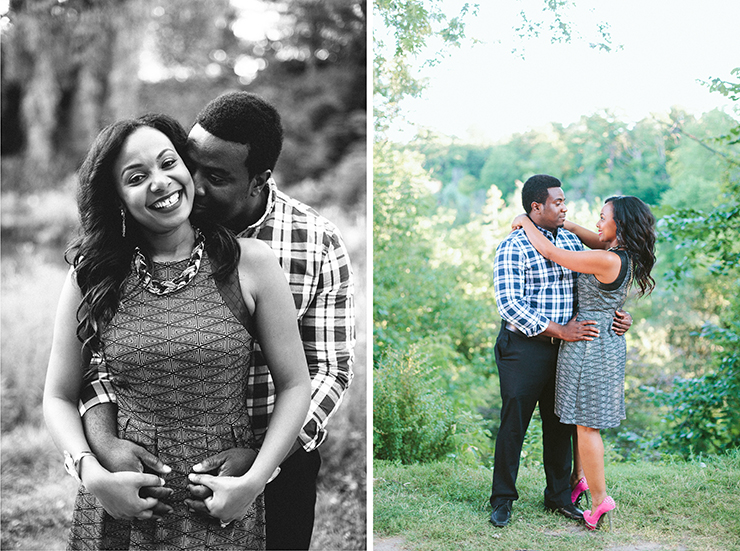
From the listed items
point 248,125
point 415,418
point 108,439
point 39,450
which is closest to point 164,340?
point 108,439

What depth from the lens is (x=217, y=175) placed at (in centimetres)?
256

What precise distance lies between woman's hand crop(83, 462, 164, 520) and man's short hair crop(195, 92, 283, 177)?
113 cm

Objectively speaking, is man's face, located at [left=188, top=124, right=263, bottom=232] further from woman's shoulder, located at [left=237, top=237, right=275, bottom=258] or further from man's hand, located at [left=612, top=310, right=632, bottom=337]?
man's hand, located at [left=612, top=310, right=632, bottom=337]

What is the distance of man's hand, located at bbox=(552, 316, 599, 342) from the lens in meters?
3.05

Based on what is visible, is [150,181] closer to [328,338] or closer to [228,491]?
[328,338]

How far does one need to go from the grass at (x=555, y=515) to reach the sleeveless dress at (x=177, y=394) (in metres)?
0.98

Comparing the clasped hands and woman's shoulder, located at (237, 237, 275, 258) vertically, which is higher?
woman's shoulder, located at (237, 237, 275, 258)

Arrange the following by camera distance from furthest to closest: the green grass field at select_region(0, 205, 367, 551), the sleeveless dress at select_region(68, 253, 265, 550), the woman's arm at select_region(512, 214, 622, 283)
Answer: the green grass field at select_region(0, 205, 367, 551) → the woman's arm at select_region(512, 214, 622, 283) → the sleeveless dress at select_region(68, 253, 265, 550)

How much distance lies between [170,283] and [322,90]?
1387 mm

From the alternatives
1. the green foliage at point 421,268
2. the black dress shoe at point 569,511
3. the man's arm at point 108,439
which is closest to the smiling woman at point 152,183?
the man's arm at point 108,439

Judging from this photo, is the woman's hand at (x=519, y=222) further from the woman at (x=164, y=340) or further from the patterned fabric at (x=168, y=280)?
the patterned fabric at (x=168, y=280)

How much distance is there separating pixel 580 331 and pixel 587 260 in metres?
0.30

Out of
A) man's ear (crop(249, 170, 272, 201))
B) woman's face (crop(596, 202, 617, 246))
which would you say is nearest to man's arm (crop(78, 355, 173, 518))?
man's ear (crop(249, 170, 272, 201))

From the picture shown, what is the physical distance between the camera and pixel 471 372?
3.64 metres
